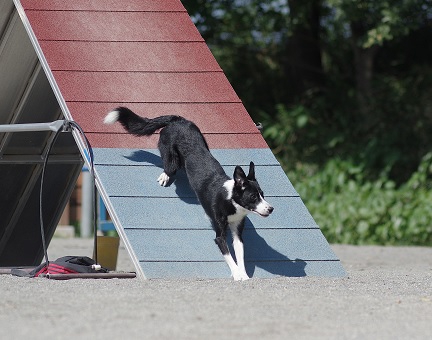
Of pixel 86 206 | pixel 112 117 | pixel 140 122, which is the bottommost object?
pixel 86 206

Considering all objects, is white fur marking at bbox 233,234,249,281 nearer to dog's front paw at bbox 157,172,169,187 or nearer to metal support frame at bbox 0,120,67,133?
dog's front paw at bbox 157,172,169,187

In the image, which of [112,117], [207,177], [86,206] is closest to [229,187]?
[207,177]

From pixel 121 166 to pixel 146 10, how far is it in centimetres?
177

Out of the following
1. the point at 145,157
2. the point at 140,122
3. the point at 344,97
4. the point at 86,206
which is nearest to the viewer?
the point at 140,122

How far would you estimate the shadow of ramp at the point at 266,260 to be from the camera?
679 cm

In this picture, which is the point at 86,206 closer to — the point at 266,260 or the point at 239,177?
the point at 266,260

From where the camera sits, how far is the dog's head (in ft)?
21.0

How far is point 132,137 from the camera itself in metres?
7.25

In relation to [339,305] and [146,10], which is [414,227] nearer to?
[146,10]

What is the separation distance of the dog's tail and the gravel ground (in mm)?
1219

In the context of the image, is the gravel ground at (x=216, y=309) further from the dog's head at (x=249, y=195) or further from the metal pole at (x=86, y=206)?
the metal pole at (x=86, y=206)

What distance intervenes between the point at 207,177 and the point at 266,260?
2.45 feet

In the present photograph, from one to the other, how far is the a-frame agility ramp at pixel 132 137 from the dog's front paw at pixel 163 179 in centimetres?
7

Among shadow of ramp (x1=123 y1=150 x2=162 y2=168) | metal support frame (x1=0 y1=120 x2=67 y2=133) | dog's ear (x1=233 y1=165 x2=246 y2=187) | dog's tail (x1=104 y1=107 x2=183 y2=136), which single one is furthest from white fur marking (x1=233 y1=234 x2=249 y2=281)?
metal support frame (x1=0 y1=120 x2=67 y2=133)
